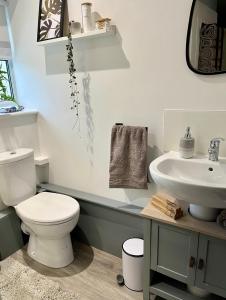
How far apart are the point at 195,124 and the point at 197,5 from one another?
624 mm

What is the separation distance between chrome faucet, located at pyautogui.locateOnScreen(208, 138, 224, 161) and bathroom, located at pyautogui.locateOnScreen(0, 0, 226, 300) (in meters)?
0.04

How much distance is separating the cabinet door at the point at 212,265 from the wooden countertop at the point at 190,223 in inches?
1.8

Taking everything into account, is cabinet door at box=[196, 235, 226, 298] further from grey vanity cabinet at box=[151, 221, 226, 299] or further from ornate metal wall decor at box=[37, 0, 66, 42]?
ornate metal wall decor at box=[37, 0, 66, 42]

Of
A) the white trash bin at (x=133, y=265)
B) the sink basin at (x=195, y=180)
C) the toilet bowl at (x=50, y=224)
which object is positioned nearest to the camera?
the sink basin at (x=195, y=180)

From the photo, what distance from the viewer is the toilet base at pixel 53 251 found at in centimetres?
172

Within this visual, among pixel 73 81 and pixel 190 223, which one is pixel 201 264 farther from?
pixel 73 81

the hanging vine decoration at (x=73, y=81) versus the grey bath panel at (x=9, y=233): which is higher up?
the hanging vine decoration at (x=73, y=81)

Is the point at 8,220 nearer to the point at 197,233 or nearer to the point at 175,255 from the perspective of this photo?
the point at 175,255

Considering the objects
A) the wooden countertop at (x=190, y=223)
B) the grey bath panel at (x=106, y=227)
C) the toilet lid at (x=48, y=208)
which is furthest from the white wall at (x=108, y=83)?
the wooden countertop at (x=190, y=223)

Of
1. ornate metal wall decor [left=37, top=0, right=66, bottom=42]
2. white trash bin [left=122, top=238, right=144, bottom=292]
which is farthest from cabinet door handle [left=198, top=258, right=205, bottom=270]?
ornate metal wall decor [left=37, top=0, right=66, bottom=42]

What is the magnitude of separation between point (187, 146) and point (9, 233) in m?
1.51

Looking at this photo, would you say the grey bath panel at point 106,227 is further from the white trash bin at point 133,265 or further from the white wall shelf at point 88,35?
the white wall shelf at point 88,35

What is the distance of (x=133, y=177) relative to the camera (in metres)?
1.56

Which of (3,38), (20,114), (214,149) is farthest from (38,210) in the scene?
(3,38)
